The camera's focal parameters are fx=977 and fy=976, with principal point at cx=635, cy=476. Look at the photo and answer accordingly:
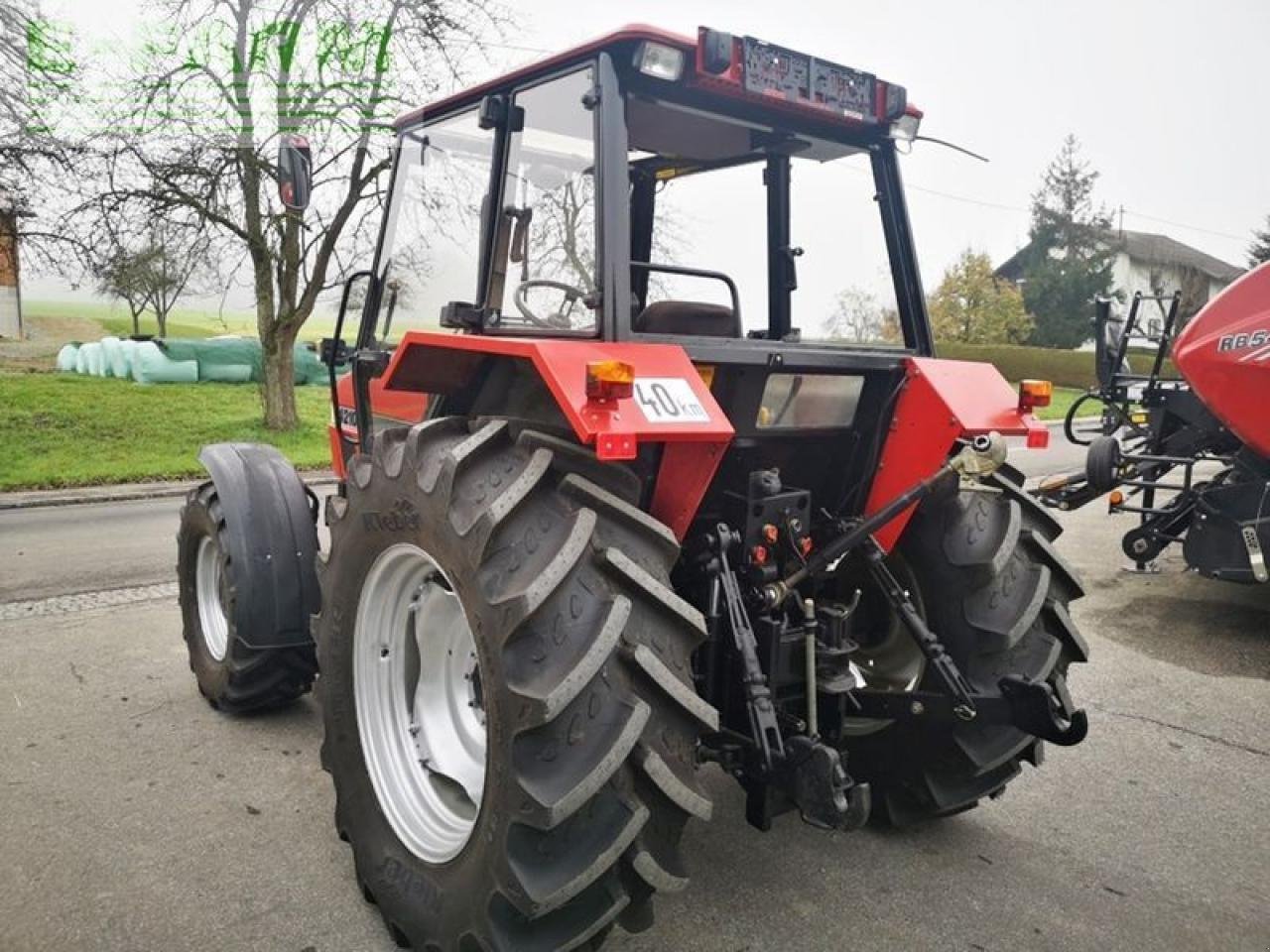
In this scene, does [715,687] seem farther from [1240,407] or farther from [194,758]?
[1240,407]

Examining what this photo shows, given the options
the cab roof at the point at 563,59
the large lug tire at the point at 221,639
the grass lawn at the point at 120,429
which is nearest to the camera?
the cab roof at the point at 563,59

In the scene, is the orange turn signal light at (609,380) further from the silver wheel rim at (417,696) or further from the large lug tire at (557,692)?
the silver wheel rim at (417,696)

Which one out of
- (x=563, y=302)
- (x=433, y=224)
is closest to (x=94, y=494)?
(x=433, y=224)

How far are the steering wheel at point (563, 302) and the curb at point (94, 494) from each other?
7.32m

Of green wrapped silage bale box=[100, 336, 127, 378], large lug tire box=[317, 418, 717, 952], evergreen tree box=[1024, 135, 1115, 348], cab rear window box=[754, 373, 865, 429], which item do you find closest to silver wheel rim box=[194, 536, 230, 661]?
large lug tire box=[317, 418, 717, 952]

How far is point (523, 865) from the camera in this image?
2.11 metres

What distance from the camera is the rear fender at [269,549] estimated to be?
3.72 metres

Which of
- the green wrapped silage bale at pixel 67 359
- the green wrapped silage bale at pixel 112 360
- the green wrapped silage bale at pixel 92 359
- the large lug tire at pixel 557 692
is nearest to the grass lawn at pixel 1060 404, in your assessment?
the large lug tire at pixel 557 692

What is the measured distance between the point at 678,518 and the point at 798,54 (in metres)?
1.36

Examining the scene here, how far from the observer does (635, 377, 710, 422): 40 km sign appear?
7.53ft

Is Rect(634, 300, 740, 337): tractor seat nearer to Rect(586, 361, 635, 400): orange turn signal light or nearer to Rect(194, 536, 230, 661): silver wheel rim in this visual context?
Rect(586, 361, 635, 400): orange turn signal light

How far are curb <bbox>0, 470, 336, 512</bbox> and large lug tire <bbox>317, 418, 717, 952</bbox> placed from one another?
25.7ft

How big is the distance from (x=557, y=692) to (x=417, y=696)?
1028 mm

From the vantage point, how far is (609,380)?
7.12 ft
